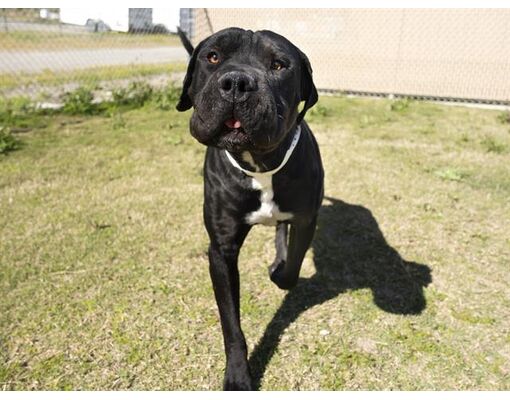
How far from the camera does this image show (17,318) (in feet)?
9.42

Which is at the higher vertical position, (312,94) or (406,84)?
(312,94)

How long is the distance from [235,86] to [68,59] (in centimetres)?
805

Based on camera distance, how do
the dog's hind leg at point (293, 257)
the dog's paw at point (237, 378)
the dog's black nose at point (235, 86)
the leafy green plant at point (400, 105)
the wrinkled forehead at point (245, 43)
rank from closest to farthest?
the dog's black nose at point (235, 86) → the wrinkled forehead at point (245, 43) → the dog's paw at point (237, 378) → the dog's hind leg at point (293, 257) → the leafy green plant at point (400, 105)

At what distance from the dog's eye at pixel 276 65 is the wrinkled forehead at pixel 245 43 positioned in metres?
0.04

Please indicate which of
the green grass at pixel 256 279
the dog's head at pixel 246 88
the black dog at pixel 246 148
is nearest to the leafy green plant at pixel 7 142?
the green grass at pixel 256 279

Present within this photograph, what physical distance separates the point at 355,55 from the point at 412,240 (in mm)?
7627

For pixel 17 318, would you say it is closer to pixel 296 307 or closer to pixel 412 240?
pixel 296 307

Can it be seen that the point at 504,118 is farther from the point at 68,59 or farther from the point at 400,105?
the point at 68,59

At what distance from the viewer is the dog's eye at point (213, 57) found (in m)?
2.24

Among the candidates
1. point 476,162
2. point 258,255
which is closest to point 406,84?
point 476,162

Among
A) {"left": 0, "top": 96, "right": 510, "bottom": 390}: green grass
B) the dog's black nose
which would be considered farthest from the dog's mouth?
{"left": 0, "top": 96, "right": 510, "bottom": 390}: green grass

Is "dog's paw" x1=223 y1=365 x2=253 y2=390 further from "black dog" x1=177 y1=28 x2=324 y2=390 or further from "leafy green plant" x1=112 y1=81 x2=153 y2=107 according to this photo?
"leafy green plant" x1=112 y1=81 x2=153 y2=107

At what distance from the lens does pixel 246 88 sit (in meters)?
1.88

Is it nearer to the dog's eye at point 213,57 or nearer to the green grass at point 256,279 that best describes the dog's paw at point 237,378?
the green grass at point 256,279
